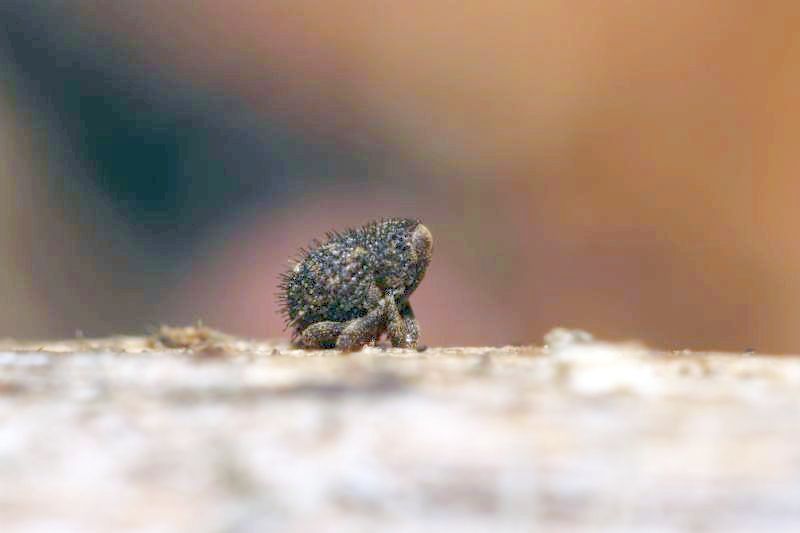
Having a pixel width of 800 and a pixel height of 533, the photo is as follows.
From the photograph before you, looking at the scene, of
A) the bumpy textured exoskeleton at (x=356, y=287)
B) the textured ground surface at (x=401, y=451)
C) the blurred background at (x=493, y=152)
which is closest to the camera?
the textured ground surface at (x=401, y=451)

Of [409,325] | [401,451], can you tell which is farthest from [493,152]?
[401,451]

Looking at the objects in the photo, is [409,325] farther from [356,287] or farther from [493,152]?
[493,152]

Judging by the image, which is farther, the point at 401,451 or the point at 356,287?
Answer: the point at 356,287

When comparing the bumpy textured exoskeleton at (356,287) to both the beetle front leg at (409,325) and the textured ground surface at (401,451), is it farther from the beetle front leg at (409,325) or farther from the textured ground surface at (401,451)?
the textured ground surface at (401,451)

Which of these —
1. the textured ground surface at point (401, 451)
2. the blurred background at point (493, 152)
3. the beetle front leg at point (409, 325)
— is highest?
the blurred background at point (493, 152)

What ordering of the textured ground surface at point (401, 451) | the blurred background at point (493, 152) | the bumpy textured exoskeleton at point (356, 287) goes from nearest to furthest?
the textured ground surface at point (401, 451)
the bumpy textured exoskeleton at point (356, 287)
the blurred background at point (493, 152)

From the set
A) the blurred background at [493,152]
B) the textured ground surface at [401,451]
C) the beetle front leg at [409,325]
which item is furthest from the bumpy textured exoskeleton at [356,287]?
the blurred background at [493,152]

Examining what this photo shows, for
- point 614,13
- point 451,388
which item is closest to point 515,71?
point 614,13

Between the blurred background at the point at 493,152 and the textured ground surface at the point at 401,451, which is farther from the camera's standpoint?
the blurred background at the point at 493,152
